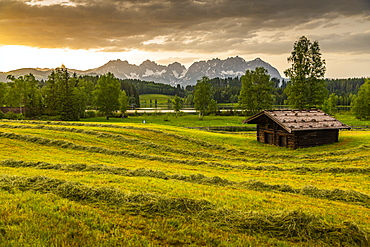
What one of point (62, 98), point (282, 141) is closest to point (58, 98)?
point (62, 98)

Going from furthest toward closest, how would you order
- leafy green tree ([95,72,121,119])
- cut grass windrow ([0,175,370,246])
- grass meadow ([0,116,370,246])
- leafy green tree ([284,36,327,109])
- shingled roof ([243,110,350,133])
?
leafy green tree ([95,72,121,119])
leafy green tree ([284,36,327,109])
shingled roof ([243,110,350,133])
cut grass windrow ([0,175,370,246])
grass meadow ([0,116,370,246])

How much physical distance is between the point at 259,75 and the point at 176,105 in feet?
114

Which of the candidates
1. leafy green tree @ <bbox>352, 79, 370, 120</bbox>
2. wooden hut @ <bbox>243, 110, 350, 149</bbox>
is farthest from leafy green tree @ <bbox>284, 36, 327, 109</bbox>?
leafy green tree @ <bbox>352, 79, 370, 120</bbox>

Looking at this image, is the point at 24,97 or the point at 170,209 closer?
the point at 170,209

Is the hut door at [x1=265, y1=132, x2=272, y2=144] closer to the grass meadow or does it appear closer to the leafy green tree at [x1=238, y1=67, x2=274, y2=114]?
the grass meadow

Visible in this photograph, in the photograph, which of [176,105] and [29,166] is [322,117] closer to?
[29,166]

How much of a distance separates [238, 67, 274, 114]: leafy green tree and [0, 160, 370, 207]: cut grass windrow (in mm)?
64483

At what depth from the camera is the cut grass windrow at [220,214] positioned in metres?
8.05

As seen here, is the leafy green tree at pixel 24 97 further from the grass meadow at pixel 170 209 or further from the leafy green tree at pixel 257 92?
the grass meadow at pixel 170 209

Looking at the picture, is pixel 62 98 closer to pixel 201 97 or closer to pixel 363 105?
pixel 201 97

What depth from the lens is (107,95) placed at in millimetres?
86438

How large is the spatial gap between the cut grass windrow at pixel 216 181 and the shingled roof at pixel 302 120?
17.7 metres

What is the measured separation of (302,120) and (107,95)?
67.3 m

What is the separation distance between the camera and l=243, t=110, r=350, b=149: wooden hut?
3200cm
